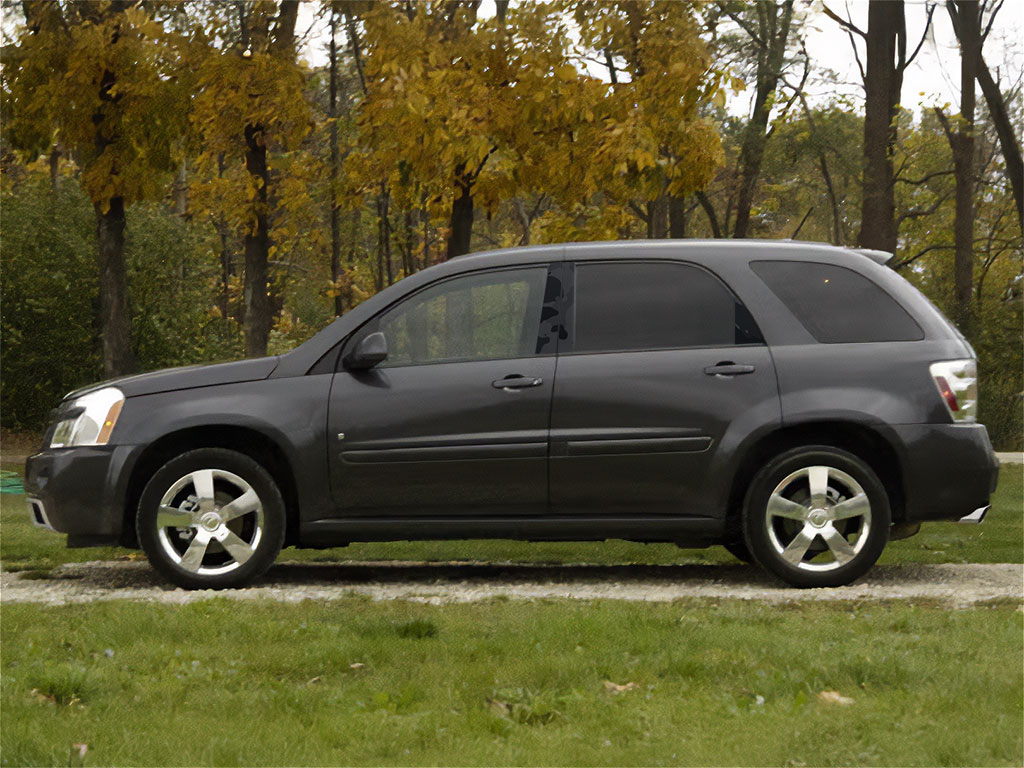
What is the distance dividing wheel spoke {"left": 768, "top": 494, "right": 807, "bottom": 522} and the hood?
9.07 feet

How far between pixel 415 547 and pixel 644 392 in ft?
11.4

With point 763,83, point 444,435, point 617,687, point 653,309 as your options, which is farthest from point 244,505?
point 763,83

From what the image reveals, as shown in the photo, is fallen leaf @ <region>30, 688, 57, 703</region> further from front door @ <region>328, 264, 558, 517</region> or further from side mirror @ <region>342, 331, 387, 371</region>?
side mirror @ <region>342, 331, 387, 371</region>

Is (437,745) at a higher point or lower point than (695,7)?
lower

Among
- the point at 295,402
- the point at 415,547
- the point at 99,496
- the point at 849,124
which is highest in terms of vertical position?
the point at 849,124

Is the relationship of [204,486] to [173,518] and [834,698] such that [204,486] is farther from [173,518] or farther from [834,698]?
[834,698]

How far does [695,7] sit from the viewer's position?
45.6ft

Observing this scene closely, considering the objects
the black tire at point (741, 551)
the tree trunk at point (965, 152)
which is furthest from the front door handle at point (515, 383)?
the tree trunk at point (965, 152)

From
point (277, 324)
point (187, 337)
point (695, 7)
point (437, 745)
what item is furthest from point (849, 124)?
point (437, 745)

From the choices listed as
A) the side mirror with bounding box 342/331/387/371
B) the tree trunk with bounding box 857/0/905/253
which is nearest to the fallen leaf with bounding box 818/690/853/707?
the side mirror with bounding box 342/331/387/371

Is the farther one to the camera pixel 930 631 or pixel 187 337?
pixel 187 337

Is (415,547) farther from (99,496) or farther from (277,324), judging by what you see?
(277,324)

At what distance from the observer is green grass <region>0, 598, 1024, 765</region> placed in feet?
13.4

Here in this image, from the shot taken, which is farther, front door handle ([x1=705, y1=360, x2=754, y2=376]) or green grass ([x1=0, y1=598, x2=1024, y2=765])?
front door handle ([x1=705, y1=360, x2=754, y2=376])
